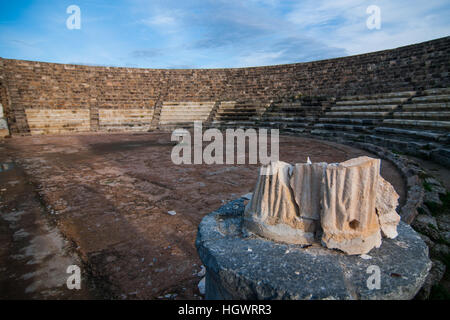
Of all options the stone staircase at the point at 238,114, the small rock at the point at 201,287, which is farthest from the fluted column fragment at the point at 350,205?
the stone staircase at the point at 238,114

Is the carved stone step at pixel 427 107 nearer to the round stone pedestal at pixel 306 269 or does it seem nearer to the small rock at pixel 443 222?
the small rock at pixel 443 222

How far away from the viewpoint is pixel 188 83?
18.2 m

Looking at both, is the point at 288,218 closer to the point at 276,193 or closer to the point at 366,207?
the point at 276,193

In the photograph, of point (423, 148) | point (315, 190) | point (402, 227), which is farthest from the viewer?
point (423, 148)

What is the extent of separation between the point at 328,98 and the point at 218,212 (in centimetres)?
1259

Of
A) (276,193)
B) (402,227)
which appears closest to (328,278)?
(276,193)

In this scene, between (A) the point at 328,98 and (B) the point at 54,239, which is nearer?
(B) the point at 54,239

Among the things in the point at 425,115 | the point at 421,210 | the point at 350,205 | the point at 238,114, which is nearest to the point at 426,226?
the point at 421,210

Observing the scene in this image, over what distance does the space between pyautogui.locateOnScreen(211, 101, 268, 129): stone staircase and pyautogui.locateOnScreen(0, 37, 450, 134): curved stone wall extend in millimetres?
680

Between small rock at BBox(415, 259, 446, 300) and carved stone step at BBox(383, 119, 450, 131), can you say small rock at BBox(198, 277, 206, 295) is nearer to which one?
small rock at BBox(415, 259, 446, 300)

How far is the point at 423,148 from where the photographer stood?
711 centimetres

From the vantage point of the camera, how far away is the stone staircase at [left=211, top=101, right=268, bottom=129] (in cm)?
1491

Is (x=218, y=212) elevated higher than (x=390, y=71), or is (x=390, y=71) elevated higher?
(x=390, y=71)
